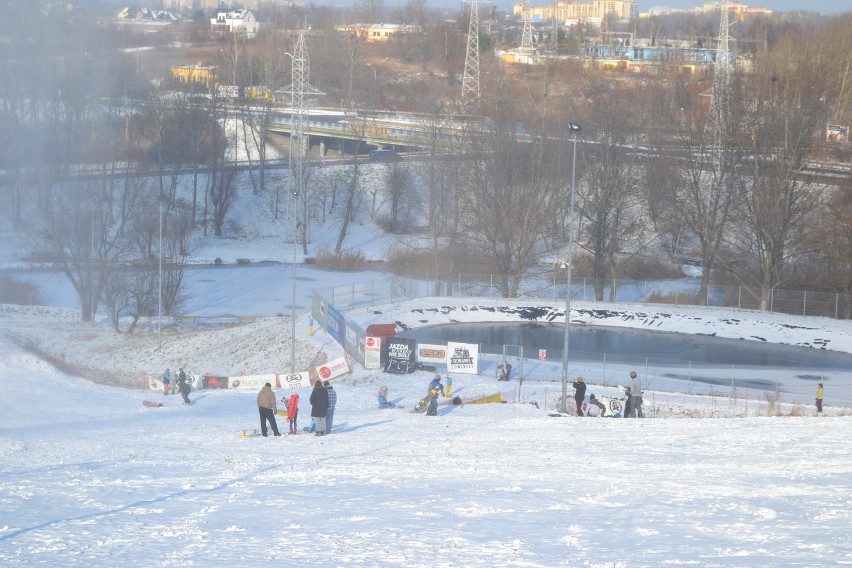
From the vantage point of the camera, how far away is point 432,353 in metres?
25.4

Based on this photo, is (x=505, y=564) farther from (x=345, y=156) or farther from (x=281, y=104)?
(x=281, y=104)

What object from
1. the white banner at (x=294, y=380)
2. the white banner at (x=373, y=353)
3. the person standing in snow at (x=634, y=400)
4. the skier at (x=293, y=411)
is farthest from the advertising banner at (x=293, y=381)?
the person standing in snow at (x=634, y=400)

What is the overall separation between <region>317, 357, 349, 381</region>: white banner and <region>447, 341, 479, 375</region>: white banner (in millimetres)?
2692

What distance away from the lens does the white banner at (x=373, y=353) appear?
25219mm

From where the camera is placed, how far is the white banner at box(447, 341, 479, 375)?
25062mm

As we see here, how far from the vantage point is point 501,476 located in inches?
500

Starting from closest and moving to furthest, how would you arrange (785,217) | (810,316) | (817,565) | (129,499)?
(817,565) → (129,499) → (810,316) → (785,217)

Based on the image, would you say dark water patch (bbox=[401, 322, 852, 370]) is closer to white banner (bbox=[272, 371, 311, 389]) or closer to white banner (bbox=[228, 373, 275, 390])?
white banner (bbox=[272, 371, 311, 389])

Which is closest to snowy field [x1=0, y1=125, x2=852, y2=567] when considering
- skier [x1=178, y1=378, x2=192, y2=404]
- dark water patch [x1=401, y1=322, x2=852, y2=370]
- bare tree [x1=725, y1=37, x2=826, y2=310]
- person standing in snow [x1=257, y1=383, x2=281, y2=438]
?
skier [x1=178, y1=378, x2=192, y2=404]

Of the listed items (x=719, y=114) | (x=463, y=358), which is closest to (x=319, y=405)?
(x=463, y=358)

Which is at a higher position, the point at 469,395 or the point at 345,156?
the point at 345,156

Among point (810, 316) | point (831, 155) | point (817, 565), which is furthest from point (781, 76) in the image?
point (817, 565)

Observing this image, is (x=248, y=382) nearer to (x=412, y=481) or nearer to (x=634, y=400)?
(x=634, y=400)

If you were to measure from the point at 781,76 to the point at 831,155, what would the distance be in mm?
8577
